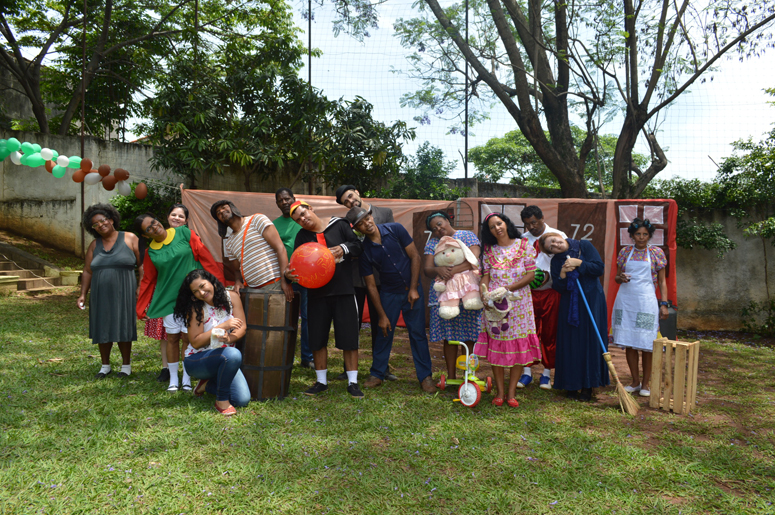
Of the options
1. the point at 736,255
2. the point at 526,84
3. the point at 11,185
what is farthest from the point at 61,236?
the point at 736,255

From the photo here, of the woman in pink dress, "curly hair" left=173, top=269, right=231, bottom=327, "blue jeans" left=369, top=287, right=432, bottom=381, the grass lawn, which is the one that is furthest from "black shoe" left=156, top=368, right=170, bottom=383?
the woman in pink dress

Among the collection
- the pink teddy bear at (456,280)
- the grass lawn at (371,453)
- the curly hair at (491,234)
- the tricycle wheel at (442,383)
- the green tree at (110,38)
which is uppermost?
the green tree at (110,38)

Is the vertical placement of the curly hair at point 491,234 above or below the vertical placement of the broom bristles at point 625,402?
above

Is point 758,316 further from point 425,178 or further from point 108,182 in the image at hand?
point 108,182

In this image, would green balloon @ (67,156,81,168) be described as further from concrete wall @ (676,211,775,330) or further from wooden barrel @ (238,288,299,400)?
concrete wall @ (676,211,775,330)

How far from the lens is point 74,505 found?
8.77ft

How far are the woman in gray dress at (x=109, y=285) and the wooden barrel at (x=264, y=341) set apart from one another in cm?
141

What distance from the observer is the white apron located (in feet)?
15.0

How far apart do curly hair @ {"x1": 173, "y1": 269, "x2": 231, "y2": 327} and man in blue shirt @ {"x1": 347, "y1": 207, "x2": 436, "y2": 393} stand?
4.00ft

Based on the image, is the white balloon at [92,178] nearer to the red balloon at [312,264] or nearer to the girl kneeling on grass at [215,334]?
the girl kneeling on grass at [215,334]

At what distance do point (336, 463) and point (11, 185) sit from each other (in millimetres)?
13066

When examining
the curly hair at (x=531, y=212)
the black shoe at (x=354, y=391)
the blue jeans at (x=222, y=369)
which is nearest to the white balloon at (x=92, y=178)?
the blue jeans at (x=222, y=369)

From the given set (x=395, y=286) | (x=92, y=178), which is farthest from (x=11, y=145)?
(x=395, y=286)

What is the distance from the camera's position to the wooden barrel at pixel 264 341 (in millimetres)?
4277
